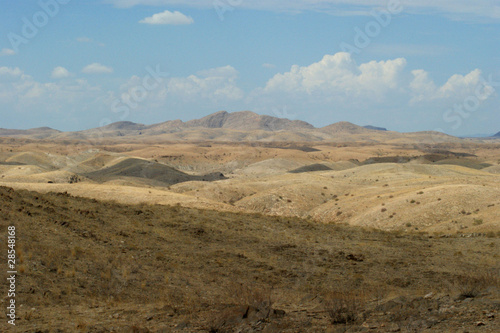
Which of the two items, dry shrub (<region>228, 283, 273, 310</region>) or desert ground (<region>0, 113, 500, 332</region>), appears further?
dry shrub (<region>228, 283, 273, 310</region>)

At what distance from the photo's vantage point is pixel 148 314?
10.6 meters

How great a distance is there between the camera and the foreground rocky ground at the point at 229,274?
9766 millimetres

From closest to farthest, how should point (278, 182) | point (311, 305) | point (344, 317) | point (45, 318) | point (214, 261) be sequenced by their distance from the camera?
1. point (344, 317)
2. point (45, 318)
3. point (311, 305)
4. point (214, 261)
5. point (278, 182)

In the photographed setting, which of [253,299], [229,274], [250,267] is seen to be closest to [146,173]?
[250,267]

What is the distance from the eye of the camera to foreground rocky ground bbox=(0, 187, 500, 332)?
32.0 ft

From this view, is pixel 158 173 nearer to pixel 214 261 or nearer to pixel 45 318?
pixel 214 261

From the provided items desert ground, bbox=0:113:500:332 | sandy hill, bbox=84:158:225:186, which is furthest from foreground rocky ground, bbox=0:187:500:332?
sandy hill, bbox=84:158:225:186

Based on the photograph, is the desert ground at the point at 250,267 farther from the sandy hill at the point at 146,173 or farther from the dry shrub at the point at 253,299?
the sandy hill at the point at 146,173

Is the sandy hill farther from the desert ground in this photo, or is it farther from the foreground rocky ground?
the foreground rocky ground

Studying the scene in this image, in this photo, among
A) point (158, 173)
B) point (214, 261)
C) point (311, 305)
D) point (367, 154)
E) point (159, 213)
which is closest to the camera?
point (311, 305)

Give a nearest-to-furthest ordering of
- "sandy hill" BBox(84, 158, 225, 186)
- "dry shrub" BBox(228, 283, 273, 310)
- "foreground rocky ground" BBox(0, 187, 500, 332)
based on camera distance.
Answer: "foreground rocky ground" BBox(0, 187, 500, 332) → "dry shrub" BBox(228, 283, 273, 310) → "sandy hill" BBox(84, 158, 225, 186)

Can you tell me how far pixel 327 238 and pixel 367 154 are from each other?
125695 mm

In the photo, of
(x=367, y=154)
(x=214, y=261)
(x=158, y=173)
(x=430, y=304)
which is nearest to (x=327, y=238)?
(x=214, y=261)

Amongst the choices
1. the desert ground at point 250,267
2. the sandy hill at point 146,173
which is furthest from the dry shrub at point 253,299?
the sandy hill at point 146,173
